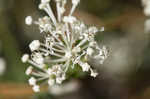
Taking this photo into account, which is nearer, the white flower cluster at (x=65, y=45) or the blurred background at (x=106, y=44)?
the white flower cluster at (x=65, y=45)

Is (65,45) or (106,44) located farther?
(106,44)

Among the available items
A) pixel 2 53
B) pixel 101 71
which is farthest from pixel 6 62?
pixel 101 71

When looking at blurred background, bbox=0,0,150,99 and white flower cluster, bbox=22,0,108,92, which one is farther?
blurred background, bbox=0,0,150,99

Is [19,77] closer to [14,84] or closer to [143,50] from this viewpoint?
[14,84]

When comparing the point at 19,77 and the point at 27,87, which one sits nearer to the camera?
the point at 27,87

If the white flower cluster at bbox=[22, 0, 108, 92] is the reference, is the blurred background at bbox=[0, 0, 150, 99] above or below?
above

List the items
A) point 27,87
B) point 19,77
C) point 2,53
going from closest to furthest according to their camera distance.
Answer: point 27,87, point 19,77, point 2,53

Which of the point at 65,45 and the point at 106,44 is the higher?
the point at 106,44

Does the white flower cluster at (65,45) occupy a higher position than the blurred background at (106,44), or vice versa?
the blurred background at (106,44)
